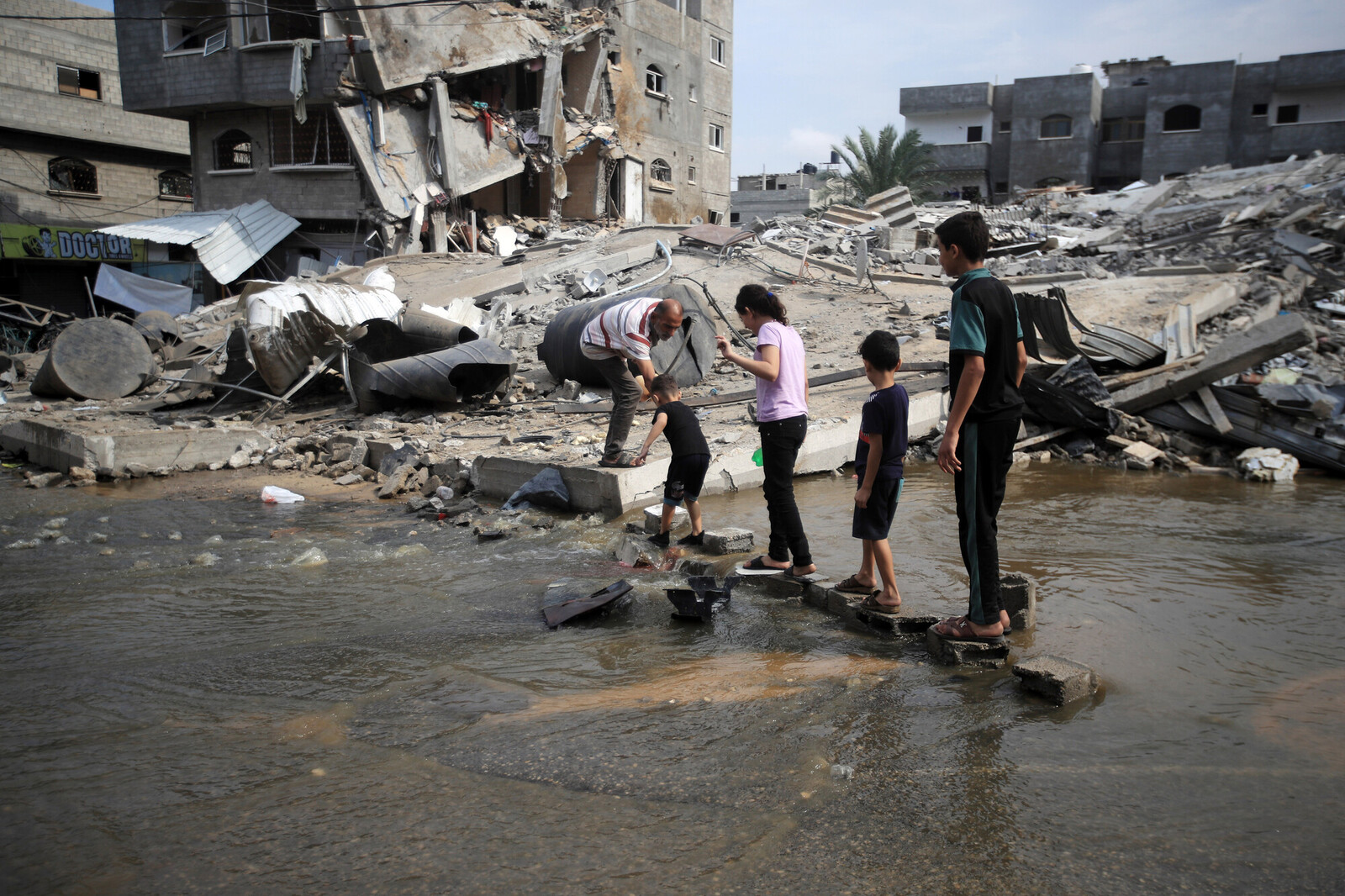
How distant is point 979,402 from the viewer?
127 inches

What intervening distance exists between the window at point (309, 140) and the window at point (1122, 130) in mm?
35496

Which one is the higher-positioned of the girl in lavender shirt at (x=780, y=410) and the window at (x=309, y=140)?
the window at (x=309, y=140)

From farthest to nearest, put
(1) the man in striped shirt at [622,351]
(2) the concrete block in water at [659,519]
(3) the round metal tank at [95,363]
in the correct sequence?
1. (3) the round metal tank at [95,363]
2. (1) the man in striped shirt at [622,351]
3. (2) the concrete block in water at [659,519]

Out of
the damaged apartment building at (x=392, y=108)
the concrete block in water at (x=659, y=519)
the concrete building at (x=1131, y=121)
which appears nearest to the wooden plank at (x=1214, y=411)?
the concrete block in water at (x=659, y=519)

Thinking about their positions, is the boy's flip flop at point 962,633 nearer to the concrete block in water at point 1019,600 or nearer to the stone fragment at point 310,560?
the concrete block in water at point 1019,600

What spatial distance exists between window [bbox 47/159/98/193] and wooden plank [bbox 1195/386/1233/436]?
31725mm

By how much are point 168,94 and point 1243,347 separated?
84.5ft

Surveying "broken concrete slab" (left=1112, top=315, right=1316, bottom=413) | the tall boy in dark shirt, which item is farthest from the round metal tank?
"broken concrete slab" (left=1112, top=315, right=1316, bottom=413)

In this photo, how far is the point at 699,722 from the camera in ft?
9.71

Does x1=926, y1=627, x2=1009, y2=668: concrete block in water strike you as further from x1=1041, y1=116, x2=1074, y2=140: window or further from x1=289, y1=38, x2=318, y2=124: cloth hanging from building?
x1=1041, y1=116, x2=1074, y2=140: window

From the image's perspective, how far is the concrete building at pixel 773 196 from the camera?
41.6 metres

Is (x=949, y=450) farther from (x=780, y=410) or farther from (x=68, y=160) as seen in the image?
(x=68, y=160)

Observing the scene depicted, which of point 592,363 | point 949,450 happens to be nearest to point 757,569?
point 949,450

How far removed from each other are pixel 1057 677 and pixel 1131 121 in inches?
1750
